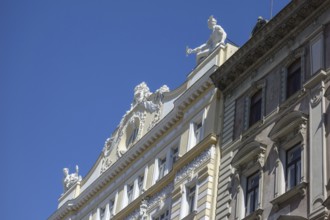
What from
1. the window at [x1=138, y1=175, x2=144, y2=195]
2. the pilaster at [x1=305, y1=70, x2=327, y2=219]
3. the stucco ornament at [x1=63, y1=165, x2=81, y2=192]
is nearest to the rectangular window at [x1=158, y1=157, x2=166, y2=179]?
the window at [x1=138, y1=175, x2=144, y2=195]

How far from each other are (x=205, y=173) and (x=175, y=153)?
5453 mm

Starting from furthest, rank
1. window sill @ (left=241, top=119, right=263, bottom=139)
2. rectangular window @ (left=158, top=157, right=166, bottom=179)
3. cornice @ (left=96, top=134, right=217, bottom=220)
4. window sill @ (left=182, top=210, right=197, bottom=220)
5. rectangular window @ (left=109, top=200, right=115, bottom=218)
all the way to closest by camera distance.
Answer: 1. rectangular window @ (left=109, top=200, right=115, bottom=218)
2. rectangular window @ (left=158, top=157, right=166, bottom=179)
3. cornice @ (left=96, top=134, right=217, bottom=220)
4. window sill @ (left=182, top=210, right=197, bottom=220)
5. window sill @ (left=241, top=119, right=263, bottom=139)

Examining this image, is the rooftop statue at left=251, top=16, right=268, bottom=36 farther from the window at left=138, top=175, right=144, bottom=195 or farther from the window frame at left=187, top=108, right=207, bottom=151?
the window at left=138, top=175, right=144, bottom=195

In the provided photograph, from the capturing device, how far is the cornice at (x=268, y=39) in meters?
29.7

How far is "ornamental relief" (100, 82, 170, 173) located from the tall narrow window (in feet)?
40.2

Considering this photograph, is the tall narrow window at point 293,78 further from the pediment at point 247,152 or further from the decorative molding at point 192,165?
the decorative molding at point 192,165

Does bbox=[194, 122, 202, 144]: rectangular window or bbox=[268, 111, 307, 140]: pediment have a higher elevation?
bbox=[194, 122, 202, 144]: rectangular window

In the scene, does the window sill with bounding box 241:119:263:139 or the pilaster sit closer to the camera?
the pilaster

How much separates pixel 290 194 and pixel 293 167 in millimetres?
1544

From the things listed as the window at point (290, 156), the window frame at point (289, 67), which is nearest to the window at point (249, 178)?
the window at point (290, 156)

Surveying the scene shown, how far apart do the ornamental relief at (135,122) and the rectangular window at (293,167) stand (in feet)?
47.2

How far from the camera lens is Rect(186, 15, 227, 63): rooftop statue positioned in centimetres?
3788

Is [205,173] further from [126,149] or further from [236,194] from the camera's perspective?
[126,149]

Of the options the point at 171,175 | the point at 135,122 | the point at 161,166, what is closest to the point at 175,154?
the point at 161,166
